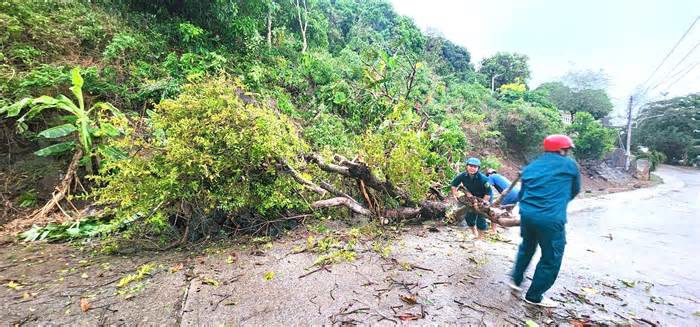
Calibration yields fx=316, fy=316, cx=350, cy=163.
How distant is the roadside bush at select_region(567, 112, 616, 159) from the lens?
21109mm

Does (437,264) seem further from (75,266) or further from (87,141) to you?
(87,141)

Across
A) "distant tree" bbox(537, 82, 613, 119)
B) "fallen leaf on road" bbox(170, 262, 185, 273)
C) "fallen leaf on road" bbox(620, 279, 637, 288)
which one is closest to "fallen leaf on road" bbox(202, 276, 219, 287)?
"fallen leaf on road" bbox(170, 262, 185, 273)

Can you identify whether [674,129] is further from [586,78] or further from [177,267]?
[177,267]

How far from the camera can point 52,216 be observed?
16.2 feet

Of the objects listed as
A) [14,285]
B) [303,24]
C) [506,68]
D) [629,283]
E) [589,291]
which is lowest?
[629,283]

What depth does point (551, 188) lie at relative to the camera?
307 cm

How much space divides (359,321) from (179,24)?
8832 millimetres

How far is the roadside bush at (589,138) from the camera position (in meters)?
21.1

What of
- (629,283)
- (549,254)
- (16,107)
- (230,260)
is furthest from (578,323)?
(16,107)

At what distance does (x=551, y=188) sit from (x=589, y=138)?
23.1 meters

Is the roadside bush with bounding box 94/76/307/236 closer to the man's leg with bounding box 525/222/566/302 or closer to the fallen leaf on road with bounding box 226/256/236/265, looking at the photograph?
the fallen leaf on road with bounding box 226/256/236/265

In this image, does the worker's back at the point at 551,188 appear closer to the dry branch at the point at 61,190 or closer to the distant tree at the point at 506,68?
the dry branch at the point at 61,190

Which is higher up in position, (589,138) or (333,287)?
(589,138)

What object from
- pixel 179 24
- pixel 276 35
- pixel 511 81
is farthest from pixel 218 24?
pixel 511 81
